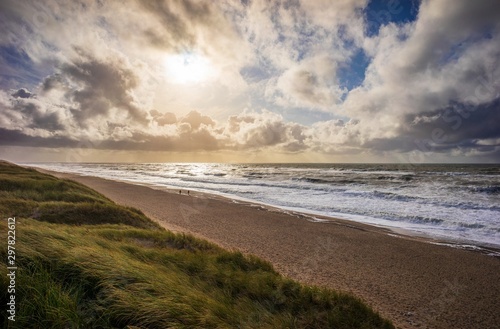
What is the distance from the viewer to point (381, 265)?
948cm

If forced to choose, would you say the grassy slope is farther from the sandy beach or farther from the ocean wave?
the ocean wave

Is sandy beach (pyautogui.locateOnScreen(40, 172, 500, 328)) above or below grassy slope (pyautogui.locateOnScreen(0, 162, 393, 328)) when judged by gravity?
below

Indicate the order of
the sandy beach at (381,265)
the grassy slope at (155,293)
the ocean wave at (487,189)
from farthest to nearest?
1. the ocean wave at (487,189)
2. the sandy beach at (381,265)
3. the grassy slope at (155,293)

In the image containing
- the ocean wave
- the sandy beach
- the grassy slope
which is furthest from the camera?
the ocean wave

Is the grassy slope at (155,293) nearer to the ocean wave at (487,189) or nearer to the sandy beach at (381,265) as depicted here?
→ the sandy beach at (381,265)

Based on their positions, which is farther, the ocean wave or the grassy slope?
the ocean wave

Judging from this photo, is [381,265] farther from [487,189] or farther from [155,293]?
[487,189]

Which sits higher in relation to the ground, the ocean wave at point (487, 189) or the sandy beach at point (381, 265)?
the ocean wave at point (487, 189)

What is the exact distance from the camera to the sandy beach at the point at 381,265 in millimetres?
6582

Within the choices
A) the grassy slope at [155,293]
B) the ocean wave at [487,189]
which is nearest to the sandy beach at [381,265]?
the grassy slope at [155,293]

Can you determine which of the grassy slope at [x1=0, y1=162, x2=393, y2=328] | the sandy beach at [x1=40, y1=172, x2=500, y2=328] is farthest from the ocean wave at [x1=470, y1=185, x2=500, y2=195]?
the grassy slope at [x1=0, y1=162, x2=393, y2=328]

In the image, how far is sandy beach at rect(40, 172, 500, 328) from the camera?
21.6 feet

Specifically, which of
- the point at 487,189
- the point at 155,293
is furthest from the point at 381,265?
the point at 487,189

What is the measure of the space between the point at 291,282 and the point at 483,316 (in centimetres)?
513
